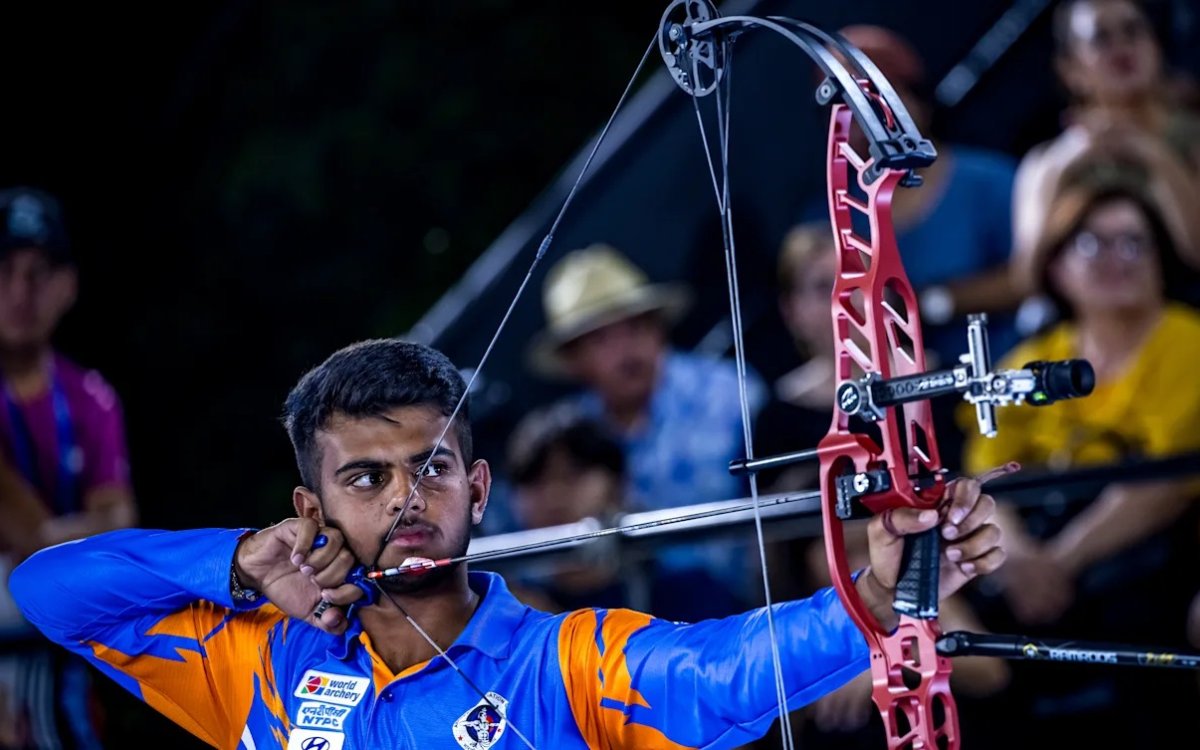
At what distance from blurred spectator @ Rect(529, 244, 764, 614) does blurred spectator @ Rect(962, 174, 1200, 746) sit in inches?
25.6

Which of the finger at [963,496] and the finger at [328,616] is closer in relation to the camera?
the finger at [963,496]

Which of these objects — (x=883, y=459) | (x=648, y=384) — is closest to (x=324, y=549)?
(x=883, y=459)

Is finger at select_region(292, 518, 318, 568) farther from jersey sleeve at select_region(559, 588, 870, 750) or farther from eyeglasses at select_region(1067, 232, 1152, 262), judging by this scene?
eyeglasses at select_region(1067, 232, 1152, 262)

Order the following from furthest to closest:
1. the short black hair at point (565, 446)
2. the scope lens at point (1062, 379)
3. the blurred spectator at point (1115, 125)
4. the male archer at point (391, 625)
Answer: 1. the short black hair at point (565, 446)
2. the blurred spectator at point (1115, 125)
3. the male archer at point (391, 625)
4. the scope lens at point (1062, 379)

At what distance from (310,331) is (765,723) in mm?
5837

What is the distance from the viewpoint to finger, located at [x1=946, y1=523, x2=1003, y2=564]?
1.71 meters

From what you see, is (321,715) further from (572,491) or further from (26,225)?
(26,225)

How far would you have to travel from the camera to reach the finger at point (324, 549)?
195 cm

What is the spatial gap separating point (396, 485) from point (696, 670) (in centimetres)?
43

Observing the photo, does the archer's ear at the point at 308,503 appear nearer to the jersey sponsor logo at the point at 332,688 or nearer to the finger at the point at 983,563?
the jersey sponsor logo at the point at 332,688

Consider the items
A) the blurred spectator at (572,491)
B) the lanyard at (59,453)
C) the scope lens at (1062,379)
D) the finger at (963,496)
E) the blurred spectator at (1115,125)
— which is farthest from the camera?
the lanyard at (59,453)

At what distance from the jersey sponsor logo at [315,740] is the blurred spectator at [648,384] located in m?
1.74

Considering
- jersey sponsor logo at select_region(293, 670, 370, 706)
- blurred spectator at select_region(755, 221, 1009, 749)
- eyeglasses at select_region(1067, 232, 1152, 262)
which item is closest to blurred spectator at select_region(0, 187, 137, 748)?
blurred spectator at select_region(755, 221, 1009, 749)

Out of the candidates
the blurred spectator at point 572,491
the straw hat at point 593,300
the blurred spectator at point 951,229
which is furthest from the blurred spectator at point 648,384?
the blurred spectator at point 951,229
